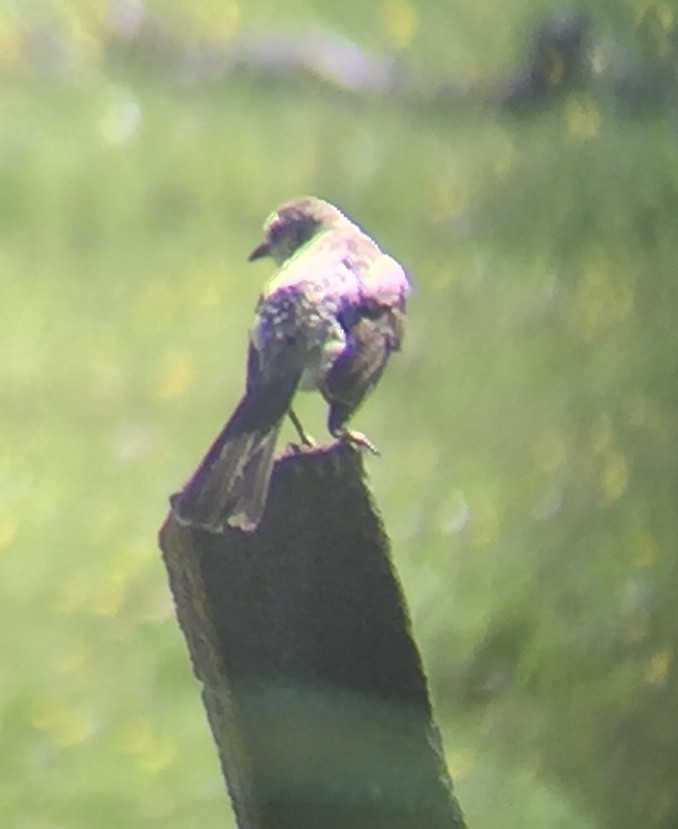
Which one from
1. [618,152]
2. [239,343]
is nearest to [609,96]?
[618,152]

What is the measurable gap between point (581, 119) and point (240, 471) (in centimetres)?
109

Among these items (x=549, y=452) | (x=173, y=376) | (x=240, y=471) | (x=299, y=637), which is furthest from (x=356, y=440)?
(x=549, y=452)

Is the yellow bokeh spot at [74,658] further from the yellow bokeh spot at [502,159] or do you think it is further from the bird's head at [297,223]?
the yellow bokeh spot at [502,159]

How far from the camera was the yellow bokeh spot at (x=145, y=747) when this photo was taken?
1.68m

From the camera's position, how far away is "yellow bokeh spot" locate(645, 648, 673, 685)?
1879mm

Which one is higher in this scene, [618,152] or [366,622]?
[618,152]

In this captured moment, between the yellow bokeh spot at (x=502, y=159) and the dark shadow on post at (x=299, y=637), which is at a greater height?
the yellow bokeh spot at (x=502, y=159)

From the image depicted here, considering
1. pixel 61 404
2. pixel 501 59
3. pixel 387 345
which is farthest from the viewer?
pixel 501 59

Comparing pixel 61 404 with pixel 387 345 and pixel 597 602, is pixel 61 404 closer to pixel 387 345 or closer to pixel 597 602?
pixel 387 345

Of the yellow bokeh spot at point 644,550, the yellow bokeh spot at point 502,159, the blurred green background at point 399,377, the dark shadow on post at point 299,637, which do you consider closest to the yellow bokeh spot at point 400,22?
the blurred green background at point 399,377

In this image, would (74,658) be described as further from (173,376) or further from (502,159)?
(502,159)

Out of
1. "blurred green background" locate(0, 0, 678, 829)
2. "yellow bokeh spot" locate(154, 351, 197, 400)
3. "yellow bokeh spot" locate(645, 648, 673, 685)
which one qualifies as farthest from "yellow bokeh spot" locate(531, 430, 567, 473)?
"yellow bokeh spot" locate(154, 351, 197, 400)

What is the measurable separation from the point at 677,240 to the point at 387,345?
752 millimetres

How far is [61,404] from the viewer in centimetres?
168
